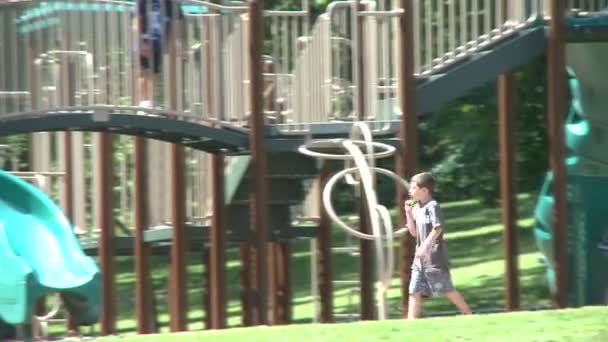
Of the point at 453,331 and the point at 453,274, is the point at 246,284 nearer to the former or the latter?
the point at 453,331

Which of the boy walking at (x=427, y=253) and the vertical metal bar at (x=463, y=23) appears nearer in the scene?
the boy walking at (x=427, y=253)

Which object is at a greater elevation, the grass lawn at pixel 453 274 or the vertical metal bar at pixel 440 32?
the vertical metal bar at pixel 440 32

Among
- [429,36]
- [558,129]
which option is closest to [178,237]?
[429,36]

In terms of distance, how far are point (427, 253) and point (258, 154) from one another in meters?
2.25

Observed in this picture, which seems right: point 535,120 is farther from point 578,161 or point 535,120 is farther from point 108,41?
point 108,41

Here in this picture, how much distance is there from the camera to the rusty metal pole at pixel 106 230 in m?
15.8

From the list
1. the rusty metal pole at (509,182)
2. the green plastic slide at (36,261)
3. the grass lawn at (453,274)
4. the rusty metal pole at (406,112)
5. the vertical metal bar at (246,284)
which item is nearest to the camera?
the green plastic slide at (36,261)

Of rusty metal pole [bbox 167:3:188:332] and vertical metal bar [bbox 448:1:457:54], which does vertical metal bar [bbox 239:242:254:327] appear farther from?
vertical metal bar [bbox 448:1:457:54]

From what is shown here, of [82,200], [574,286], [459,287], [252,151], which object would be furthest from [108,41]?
[459,287]

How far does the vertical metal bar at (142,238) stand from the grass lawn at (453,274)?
3907 mm

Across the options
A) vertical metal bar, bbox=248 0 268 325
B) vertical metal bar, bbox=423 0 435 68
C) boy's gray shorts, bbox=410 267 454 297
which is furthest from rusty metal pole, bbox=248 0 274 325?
boy's gray shorts, bbox=410 267 454 297

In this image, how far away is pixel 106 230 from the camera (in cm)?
1606

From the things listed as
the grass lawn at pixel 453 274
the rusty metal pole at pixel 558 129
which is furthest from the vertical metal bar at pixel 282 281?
the rusty metal pole at pixel 558 129

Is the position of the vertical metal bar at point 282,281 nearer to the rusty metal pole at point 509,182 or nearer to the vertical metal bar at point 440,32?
the rusty metal pole at point 509,182
